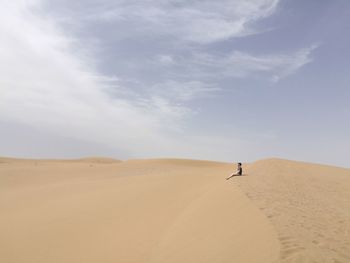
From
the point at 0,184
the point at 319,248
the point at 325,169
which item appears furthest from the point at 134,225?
the point at 325,169

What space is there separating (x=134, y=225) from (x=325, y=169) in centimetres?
1949

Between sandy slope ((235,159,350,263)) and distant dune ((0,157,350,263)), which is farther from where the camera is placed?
distant dune ((0,157,350,263))

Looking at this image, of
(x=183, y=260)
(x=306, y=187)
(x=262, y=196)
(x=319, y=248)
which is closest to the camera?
(x=319, y=248)

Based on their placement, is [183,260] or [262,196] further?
[262,196]

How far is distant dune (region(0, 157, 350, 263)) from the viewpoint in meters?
6.96

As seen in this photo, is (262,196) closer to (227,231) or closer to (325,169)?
(227,231)

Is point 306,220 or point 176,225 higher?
point 306,220

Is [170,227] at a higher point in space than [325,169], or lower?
lower

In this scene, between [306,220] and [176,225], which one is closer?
[306,220]

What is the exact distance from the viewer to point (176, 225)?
32.4 ft

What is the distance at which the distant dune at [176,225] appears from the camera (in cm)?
696

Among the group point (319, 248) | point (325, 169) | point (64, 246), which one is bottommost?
point (64, 246)

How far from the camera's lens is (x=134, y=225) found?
1077 centimetres

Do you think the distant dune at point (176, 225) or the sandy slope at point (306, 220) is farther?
the distant dune at point (176, 225)
